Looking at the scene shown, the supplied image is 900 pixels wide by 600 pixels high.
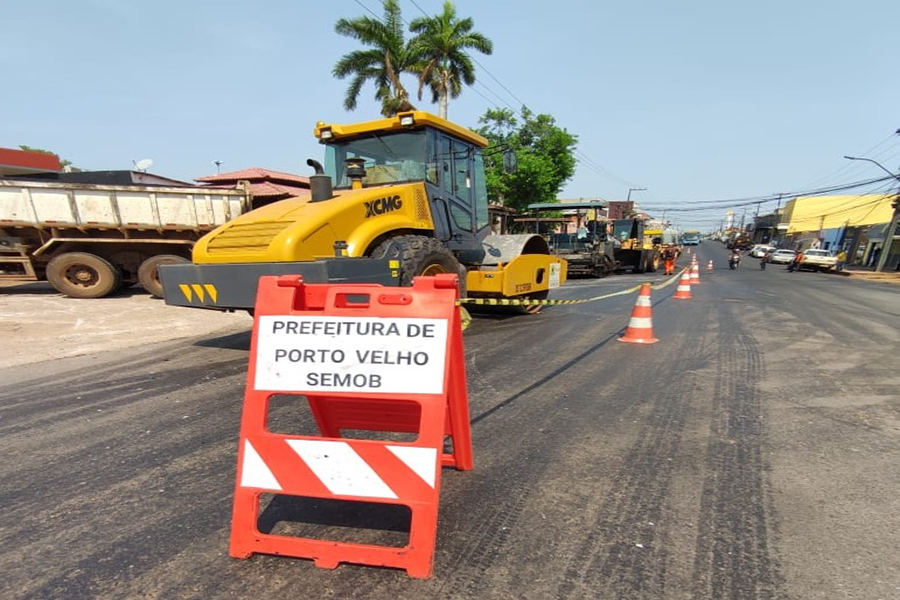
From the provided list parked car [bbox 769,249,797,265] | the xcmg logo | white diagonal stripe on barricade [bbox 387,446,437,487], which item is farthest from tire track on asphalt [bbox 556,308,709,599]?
parked car [bbox 769,249,797,265]

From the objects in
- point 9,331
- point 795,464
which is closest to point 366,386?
point 795,464

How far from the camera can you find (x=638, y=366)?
524cm

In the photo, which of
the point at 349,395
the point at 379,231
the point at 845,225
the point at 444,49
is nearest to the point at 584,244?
the point at 444,49

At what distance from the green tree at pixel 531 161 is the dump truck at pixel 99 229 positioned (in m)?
16.6

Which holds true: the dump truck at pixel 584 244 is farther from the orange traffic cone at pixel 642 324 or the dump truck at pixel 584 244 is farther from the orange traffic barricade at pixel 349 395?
the orange traffic barricade at pixel 349 395

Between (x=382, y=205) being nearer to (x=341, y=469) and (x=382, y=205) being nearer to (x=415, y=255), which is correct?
(x=415, y=255)

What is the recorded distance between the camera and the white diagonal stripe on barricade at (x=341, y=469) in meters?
2.10

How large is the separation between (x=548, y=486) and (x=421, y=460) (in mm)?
1048

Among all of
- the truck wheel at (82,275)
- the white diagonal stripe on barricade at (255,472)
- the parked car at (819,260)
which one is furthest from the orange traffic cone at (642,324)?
the parked car at (819,260)

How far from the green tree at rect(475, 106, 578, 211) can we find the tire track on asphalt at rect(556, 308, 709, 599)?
22412 millimetres

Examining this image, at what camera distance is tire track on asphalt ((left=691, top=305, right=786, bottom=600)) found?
197cm

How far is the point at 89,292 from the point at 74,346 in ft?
15.8

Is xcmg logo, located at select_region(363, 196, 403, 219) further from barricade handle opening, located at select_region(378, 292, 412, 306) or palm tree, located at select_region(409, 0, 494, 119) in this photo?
palm tree, located at select_region(409, 0, 494, 119)

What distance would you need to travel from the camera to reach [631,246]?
21531mm
